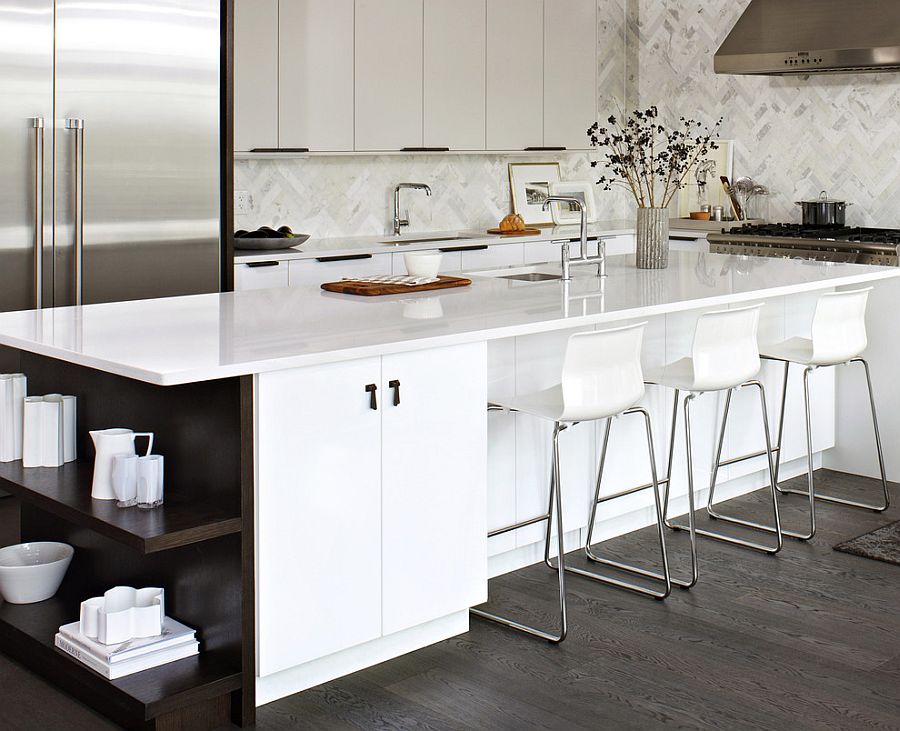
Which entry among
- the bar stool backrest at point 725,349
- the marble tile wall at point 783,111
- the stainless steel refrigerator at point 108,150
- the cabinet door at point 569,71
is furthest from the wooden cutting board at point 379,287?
the marble tile wall at point 783,111

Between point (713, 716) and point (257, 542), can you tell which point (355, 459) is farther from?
point (713, 716)

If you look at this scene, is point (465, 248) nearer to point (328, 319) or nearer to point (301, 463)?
point (328, 319)

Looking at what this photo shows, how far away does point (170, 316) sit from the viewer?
3277 millimetres

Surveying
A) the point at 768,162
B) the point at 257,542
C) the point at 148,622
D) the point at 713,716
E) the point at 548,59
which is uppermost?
the point at 548,59

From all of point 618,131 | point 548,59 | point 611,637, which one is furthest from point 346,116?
point 611,637

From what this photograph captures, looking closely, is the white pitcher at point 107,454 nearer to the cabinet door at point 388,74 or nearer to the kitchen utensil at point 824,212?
the cabinet door at point 388,74

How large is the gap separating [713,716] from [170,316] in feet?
5.96

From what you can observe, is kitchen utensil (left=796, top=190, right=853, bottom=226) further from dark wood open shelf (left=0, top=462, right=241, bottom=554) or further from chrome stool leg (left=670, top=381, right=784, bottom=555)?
dark wood open shelf (left=0, top=462, right=241, bottom=554)

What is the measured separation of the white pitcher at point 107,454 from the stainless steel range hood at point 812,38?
454 centimetres

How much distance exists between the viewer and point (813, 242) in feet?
19.7

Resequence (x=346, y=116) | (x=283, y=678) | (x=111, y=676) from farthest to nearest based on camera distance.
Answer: (x=346, y=116) → (x=283, y=678) → (x=111, y=676)

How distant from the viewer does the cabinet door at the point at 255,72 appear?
5293mm

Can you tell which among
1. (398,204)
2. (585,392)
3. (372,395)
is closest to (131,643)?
(372,395)

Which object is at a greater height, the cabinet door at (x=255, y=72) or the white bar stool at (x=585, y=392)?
the cabinet door at (x=255, y=72)
